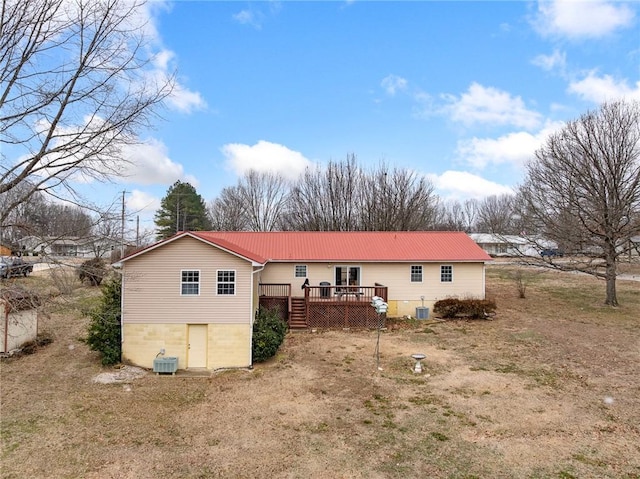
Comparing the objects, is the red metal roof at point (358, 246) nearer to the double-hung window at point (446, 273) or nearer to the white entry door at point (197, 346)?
the double-hung window at point (446, 273)

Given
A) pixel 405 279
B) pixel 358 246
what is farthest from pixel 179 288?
pixel 405 279

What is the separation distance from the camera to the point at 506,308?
2308 centimetres

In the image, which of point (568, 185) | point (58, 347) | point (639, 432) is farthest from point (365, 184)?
point (639, 432)

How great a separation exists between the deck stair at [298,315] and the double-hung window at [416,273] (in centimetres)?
639

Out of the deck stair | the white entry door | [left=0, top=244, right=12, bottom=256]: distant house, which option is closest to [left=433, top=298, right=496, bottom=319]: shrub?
the deck stair

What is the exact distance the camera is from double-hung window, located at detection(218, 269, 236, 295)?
14.1m

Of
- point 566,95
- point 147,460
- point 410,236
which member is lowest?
point 147,460


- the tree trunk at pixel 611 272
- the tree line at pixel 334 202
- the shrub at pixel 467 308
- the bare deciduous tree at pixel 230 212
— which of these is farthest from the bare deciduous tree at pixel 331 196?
the tree trunk at pixel 611 272

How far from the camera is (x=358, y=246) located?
23562mm

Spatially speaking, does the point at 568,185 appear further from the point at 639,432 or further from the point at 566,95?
the point at 639,432

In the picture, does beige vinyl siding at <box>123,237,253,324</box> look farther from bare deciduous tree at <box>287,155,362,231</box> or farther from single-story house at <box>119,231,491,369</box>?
bare deciduous tree at <box>287,155,362,231</box>

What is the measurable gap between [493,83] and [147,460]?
19.3m

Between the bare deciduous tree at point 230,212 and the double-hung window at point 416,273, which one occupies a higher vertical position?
the bare deciduous tree at point 230,212

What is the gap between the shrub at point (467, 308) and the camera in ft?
67.2
